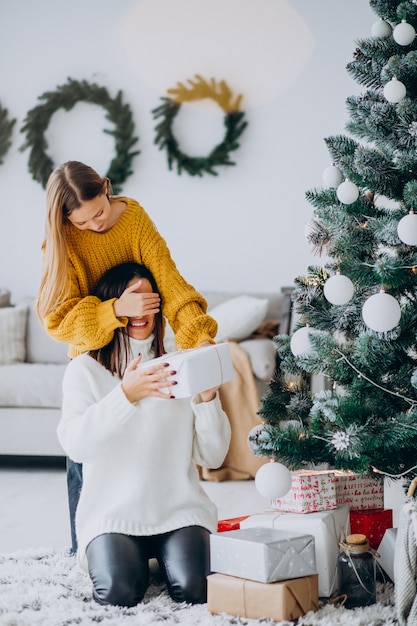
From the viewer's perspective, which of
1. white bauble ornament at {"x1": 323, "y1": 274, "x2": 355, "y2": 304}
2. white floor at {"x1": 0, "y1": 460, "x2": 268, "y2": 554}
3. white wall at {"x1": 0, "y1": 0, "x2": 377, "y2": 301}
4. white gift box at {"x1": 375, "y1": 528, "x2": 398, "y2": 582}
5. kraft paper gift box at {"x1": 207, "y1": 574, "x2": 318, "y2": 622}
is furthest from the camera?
white wall at {"x1": 0, "y1": 0, "x2": 377, "y2": 301}

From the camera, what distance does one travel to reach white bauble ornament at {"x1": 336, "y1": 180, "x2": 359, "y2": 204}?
186 centimetres

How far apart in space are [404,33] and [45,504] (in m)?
2.08

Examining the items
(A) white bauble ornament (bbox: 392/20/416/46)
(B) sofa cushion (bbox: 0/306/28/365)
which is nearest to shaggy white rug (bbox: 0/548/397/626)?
(A) white bauble ornament (bbox: 392/20/416/46)

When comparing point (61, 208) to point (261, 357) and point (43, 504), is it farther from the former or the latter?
point (261, 357)

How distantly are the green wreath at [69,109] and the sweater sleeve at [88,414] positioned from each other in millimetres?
2628

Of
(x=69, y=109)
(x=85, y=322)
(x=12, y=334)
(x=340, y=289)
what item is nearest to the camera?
(x=340, y=289)

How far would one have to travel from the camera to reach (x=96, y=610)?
180cm

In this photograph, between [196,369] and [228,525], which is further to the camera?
[228,525]

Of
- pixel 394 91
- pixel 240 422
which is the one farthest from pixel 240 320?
pixel 394 91

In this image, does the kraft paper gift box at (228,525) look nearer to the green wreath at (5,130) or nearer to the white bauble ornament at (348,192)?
the white bauble ornament at (348,192)

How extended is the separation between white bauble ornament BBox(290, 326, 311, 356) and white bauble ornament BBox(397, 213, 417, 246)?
0.33 m

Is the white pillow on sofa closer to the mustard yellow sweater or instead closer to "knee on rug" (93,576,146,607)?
the mustard yellow sweater

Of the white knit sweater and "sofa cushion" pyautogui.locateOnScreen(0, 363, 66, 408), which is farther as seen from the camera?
"sofa cushion" pyautogui.locateOnScreen(0, 363, 66, 408)

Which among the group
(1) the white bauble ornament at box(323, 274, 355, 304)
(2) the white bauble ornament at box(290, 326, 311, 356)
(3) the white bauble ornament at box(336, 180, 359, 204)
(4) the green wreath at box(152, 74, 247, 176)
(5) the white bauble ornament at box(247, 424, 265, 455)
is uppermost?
(4) the green wreath at box(152, 74, 247, 176)
